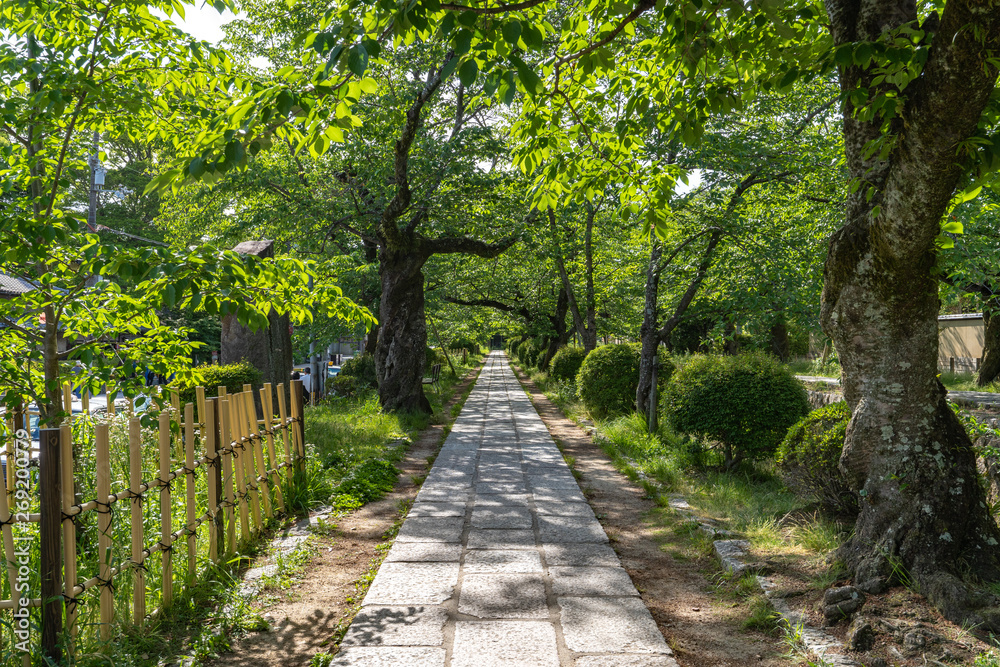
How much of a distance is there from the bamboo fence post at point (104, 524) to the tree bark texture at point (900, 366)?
3.98 metres

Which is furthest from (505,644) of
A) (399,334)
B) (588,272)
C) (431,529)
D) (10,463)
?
(588,272)

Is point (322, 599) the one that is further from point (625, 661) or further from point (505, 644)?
point (625, 661)

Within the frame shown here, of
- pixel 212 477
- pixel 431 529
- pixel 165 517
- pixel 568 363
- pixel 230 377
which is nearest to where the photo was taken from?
pixel 165 517

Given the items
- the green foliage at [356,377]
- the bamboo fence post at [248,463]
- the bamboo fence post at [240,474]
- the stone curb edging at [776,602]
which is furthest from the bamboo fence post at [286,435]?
the green foliage at [356,377]

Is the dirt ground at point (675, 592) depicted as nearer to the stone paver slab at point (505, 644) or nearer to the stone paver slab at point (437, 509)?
the stone paver slab at point (505, 644)

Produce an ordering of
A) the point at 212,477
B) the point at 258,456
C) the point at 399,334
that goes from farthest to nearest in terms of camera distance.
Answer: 1. the point at 399,334
2. the point at 258,456
3. the point at 212,477

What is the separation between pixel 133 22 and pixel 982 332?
28519 mm

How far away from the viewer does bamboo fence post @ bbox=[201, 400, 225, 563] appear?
14.2 feet

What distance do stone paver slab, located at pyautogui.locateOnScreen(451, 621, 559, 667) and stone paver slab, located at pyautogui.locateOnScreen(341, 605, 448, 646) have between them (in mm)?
140

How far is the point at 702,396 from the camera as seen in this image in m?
7.68

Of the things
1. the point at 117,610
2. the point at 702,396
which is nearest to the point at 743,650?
the point at 117,610

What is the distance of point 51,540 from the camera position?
9.32 feet

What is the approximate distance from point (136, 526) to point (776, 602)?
11.8 ft

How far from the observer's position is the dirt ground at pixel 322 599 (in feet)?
11.1
